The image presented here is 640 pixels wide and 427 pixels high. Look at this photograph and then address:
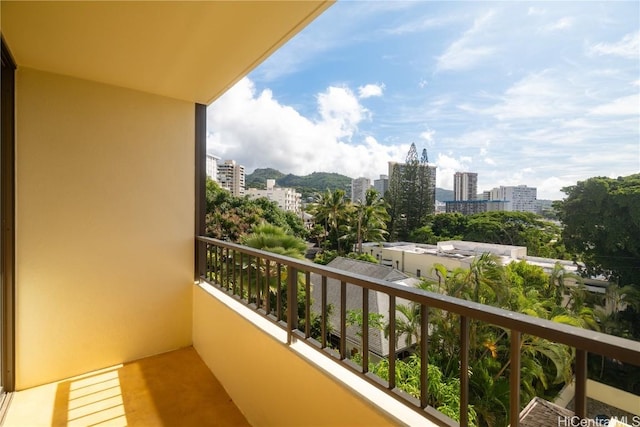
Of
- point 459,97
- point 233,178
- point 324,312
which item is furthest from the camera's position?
point 459,97

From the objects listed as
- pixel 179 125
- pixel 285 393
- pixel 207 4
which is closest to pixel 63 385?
pixel 285 393

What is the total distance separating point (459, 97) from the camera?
23.3m

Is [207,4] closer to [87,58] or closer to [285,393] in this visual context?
[87,58]

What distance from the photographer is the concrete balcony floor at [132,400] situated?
203 cm

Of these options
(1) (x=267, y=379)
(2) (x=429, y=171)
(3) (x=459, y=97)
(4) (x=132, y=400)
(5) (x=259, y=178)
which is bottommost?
(4) (x=132, y=400)

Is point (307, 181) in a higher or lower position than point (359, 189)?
higher

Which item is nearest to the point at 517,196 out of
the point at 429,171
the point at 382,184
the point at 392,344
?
the point at 429,171

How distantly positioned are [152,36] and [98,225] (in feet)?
5.13

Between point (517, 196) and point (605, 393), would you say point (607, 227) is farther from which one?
point (605, 393)

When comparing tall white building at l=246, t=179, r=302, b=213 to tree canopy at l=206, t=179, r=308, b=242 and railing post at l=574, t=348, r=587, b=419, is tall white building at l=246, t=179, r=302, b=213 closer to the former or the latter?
tree canopy at l=206, t=179, r=308, b=242

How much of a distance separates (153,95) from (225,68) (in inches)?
36.8

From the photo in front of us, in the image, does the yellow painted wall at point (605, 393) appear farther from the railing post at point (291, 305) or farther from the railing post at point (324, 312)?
the railing post at point (291, 305)

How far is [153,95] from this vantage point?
278cm

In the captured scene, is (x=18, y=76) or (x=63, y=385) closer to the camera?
(x=18, y=76)
